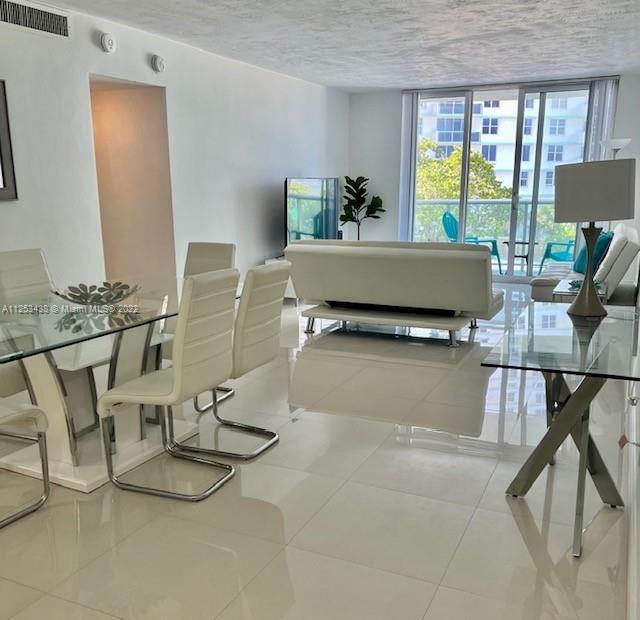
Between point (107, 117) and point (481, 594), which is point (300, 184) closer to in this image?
point (107, 117)

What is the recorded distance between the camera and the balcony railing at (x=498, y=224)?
886 cm

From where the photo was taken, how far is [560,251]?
8.89m

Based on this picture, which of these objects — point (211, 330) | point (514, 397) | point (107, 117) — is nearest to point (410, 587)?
point (211, 330)

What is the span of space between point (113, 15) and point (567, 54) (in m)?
4.50

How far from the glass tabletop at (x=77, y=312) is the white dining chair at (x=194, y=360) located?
0.98ft

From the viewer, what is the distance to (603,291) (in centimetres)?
519

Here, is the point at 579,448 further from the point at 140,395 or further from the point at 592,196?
the point at 140,395

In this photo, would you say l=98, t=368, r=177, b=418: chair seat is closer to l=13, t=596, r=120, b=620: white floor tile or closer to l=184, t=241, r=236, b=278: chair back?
l=13, t=596, r=120, b=620: white floor tile

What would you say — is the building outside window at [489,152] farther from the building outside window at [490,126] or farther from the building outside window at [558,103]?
the building outside window at [558,103]

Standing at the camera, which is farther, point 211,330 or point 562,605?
point 211,330

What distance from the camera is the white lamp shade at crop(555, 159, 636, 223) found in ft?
9.50

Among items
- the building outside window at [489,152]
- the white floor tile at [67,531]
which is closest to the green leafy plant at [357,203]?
the building outside window at [489,152]

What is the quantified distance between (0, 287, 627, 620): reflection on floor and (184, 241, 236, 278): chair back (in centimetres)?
109

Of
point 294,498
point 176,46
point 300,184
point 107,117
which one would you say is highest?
point 176,46
